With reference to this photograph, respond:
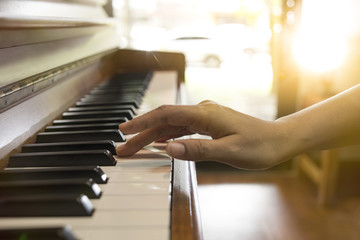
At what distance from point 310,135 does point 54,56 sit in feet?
2.60

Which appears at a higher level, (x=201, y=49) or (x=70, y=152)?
(x=70, y=152)

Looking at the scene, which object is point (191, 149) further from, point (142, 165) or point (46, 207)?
point (46, 207)

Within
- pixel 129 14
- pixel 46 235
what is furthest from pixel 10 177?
pixel 129 14

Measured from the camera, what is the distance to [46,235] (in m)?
0.48

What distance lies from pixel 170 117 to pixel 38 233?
42 cm

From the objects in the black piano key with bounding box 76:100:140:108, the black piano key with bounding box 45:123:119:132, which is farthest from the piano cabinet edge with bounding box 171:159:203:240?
the black piano key with bounding box 76:100:140:108

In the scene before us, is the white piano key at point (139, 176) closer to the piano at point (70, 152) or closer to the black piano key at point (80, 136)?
the piano at point (70, 152)

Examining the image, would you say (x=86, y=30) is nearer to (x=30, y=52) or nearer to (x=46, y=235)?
(x=30, y=52)

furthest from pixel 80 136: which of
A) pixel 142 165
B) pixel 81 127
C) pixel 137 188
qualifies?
pixel 137 188

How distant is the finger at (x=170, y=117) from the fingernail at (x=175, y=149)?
0.10 m

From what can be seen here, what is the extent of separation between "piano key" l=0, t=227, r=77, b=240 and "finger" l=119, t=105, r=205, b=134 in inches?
16.0

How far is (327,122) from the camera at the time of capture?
1031mm

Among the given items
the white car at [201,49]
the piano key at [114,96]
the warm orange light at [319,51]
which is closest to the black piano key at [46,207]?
the piano key at [114,96]

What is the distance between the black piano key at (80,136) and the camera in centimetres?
97
